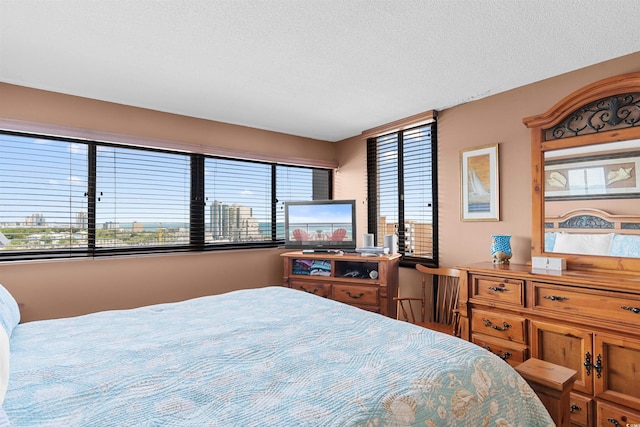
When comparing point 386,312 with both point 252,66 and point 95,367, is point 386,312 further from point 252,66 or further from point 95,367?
point 95,367

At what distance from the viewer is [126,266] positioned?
10.8 ft

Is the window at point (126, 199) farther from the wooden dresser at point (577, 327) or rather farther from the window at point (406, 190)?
the wooden dresser at point (577, 327)

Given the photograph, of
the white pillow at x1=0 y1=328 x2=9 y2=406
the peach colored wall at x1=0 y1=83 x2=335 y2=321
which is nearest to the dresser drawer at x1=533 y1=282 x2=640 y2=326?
the white pillow at x1=0 y1=328 x2=9 y2=406

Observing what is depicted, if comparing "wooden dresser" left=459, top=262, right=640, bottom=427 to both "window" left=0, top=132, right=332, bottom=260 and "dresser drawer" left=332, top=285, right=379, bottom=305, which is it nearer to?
"dresser drawer" left=332, top=285, right=379, bottom=305

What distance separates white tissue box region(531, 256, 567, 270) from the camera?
2389 millimetres

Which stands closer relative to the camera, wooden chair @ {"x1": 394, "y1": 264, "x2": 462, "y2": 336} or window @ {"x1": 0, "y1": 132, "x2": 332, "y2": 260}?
window @ {"x1": 0, "y1": 132, "x2": 332, "y2": 260}

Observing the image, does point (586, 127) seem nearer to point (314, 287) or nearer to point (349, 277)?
point (349, 277)

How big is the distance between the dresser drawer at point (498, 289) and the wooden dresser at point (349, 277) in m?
1.02

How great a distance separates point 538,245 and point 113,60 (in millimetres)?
3291

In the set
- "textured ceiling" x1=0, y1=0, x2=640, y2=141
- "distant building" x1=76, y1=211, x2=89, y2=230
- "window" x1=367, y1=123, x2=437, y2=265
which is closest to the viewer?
"textured ceiling" x1=0, y1=0, x2=640, y2=141

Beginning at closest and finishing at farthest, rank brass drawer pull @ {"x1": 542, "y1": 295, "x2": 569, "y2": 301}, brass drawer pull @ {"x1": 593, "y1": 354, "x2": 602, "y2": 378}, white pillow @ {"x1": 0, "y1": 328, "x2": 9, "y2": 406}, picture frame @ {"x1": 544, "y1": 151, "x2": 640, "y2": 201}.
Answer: white pillow @ {"x1": 0, "y1": 328, "x2": 9, "y2": 406} → brass drawer pull @ {"x1": 593, "y1": 354, "x2": 602, "y2": 378} → brass drawer pull @ {"x1": 542, "y1": 295, "x2": 569, "y2": 301} → picture frame @ {"x1": 544, "y1": 151, "x2": 640, "y2": 201}

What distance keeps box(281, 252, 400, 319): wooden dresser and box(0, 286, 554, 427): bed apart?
6.12 feet

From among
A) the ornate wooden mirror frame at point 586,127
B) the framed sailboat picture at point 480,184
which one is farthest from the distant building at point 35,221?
the ornate wooden mirror frame at point 586,127

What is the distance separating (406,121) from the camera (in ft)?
12.2
